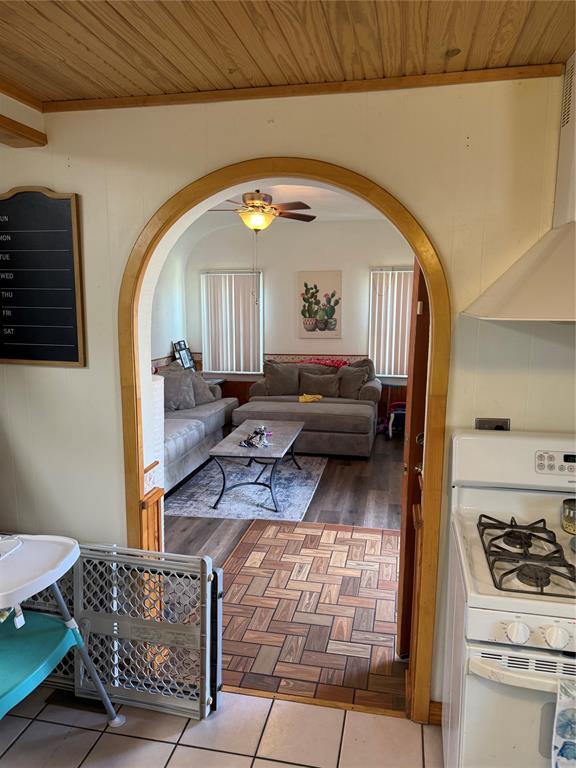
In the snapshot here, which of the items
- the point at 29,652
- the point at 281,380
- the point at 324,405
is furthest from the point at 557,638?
the point at 281,380

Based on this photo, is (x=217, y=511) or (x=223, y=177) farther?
(x=217, y=511)

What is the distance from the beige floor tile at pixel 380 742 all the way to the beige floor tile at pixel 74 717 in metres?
0.95

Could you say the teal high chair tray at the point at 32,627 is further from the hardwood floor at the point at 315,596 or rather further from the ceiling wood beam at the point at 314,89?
the ceiling wood beam at the point at 314,89

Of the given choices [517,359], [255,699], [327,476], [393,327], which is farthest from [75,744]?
[393,327]

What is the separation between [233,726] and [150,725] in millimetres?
325

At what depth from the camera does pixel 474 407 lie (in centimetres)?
191

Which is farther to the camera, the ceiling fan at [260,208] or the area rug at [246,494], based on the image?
the ceiling fan at [260,208]

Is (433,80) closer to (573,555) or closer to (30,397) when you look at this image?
(573,555)

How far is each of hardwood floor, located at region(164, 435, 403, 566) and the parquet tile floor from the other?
0.44ft

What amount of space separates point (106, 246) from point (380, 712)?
2152 millimetres

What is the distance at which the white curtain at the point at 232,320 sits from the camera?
298 inches

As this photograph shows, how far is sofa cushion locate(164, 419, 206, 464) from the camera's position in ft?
15.2

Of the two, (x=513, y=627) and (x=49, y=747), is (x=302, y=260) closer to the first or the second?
(x=49, y=747)

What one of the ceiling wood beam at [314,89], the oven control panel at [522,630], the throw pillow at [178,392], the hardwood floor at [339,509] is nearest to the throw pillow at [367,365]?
the hardwood floor at [339,509]
